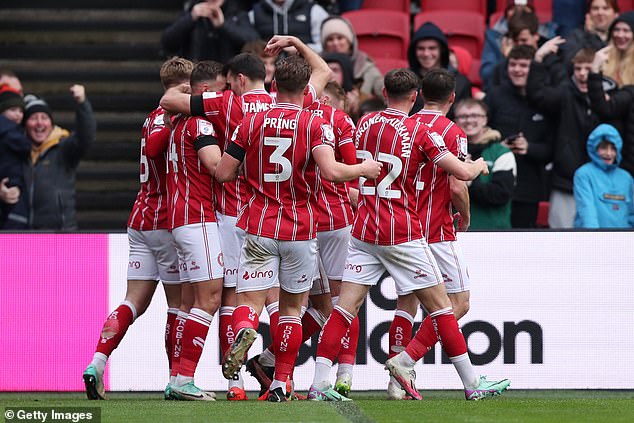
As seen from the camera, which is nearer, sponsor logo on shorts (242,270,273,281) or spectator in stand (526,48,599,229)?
sponsor logo on shorts (242,270,273,281)

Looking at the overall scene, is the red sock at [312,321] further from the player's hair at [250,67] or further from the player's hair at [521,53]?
the player's hair at [521,53]

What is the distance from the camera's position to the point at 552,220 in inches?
520

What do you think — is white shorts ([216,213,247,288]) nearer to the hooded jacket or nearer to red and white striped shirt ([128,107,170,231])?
red and white striped shirt ([128,107,170,231])

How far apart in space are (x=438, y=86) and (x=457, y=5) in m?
6.92

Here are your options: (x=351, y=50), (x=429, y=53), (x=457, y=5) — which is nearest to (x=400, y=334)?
(x=429, y=53)

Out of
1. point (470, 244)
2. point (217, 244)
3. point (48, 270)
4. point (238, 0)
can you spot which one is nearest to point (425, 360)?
point (470, 244)

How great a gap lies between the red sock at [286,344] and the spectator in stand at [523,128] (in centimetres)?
470

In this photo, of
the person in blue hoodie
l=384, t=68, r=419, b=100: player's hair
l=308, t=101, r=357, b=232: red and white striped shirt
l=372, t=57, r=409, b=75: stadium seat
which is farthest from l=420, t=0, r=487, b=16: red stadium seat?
l=384, t=68, r=419, b=100: player's hair

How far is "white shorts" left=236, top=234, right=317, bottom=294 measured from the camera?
9.01 meters

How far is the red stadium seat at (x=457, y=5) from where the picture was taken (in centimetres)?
1614

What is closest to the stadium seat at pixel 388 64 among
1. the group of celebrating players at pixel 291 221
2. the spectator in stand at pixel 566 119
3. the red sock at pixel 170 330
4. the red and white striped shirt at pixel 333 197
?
the spectator in stand at pixel 566 119

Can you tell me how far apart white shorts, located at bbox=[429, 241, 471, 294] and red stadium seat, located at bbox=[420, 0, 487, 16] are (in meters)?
6.87

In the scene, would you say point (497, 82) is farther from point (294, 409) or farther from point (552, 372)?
point (294, 409)

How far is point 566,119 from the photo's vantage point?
43.3 feet
